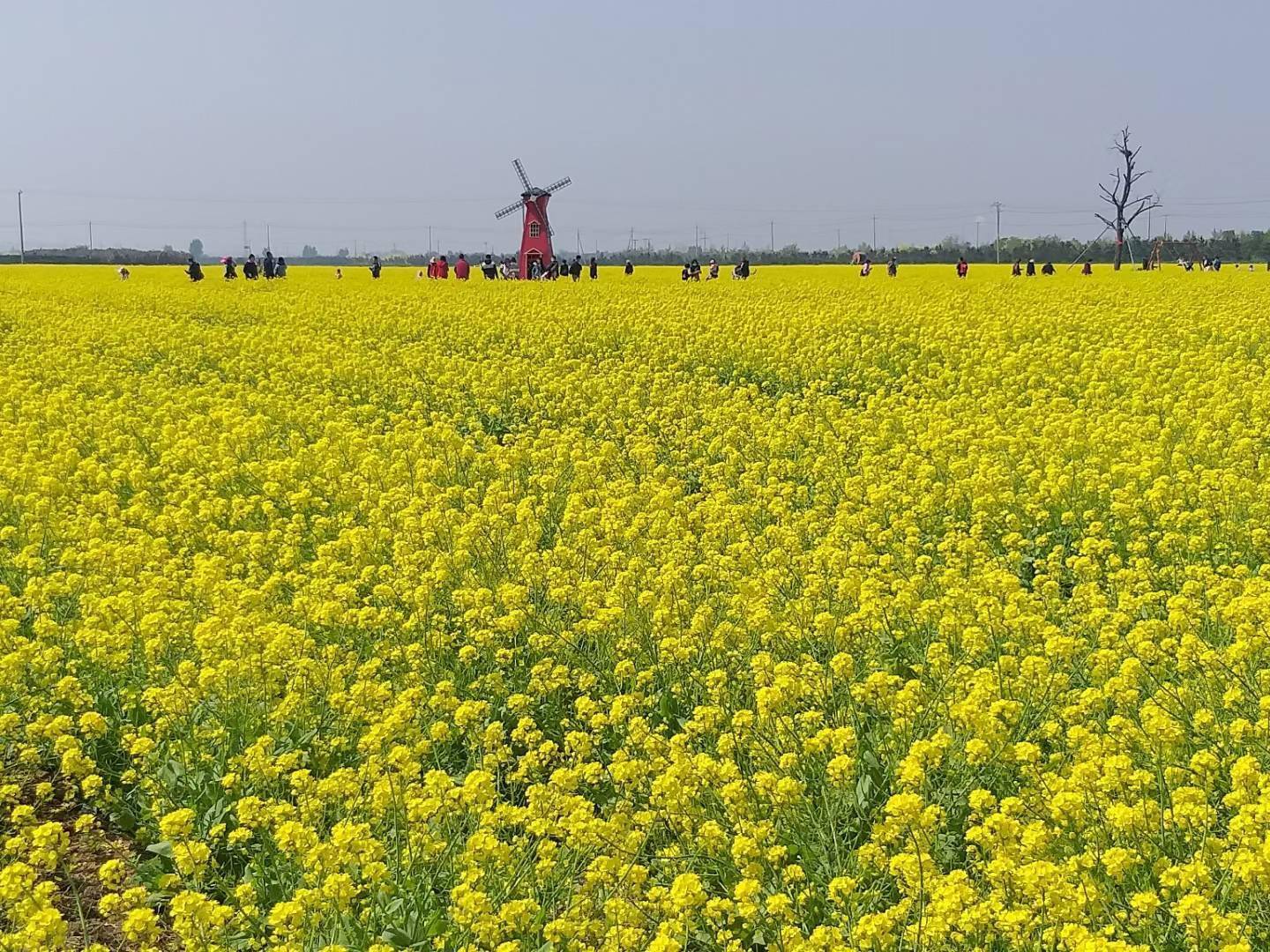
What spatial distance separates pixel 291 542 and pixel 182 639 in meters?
1.58

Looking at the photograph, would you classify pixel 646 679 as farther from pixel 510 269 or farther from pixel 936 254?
pixel 936 254

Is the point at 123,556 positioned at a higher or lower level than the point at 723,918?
higher

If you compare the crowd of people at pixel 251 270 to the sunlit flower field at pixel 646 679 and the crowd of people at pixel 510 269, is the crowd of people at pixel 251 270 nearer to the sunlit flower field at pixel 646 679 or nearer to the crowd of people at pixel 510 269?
the crowd of people at pixel 510 269

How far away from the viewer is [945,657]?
4555 mm

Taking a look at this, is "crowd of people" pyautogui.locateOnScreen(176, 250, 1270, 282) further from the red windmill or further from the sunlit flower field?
the sunlit flower field

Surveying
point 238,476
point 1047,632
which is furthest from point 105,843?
point 238,476

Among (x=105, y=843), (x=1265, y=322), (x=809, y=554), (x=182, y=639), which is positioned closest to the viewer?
(x=105, y=843)

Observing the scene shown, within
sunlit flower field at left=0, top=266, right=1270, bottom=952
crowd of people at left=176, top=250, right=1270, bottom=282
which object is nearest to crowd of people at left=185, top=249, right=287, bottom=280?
crowd of people at left=176, top=250, right=1270, bottom=282

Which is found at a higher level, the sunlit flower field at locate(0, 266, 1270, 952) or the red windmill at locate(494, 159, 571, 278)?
the red windmill at locate(494, 159, 571, 278)

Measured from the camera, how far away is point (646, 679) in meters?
4.67

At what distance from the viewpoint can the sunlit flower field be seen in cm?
315

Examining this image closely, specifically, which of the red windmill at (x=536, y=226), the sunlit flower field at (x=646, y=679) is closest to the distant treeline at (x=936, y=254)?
the red windmill at (x=536, y=226)

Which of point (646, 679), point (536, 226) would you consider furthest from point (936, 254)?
point (646, 679)

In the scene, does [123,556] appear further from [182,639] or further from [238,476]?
[238,476]
